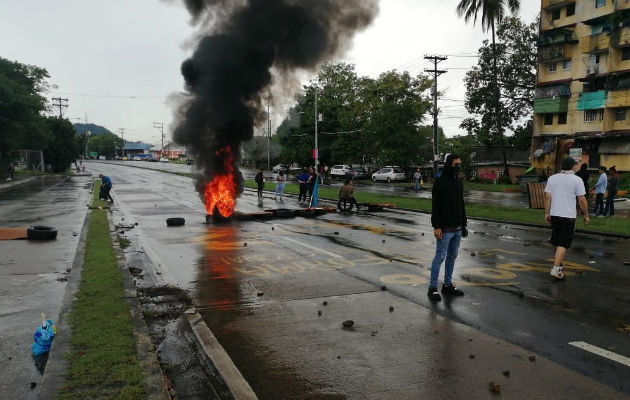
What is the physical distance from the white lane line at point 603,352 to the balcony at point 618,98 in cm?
4051

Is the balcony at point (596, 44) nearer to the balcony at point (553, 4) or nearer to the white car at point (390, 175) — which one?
the balcony at point (553, 4)

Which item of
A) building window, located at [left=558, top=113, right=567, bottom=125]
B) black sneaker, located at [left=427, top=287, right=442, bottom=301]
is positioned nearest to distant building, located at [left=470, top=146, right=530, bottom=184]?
building window, located at [left=558, top=113, right=567, bottom=125]

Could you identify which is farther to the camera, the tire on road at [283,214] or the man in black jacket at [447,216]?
the tire on road at [283,214]

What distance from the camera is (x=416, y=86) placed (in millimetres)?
49812

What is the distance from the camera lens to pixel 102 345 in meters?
4.43

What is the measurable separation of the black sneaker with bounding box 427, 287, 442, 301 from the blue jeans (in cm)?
6

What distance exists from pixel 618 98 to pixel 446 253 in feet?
130

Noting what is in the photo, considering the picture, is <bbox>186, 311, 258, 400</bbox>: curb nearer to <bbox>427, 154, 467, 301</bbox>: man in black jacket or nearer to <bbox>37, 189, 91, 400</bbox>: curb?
<bbox>37, 189, 91, 400</bbox>: curb

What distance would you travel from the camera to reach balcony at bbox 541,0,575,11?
42362mm

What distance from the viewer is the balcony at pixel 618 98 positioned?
123 feet

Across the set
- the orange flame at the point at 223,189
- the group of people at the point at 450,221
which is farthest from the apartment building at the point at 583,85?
the group of people at the point at 450,221

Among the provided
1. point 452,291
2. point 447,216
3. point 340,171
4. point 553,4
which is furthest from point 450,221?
point 340,171

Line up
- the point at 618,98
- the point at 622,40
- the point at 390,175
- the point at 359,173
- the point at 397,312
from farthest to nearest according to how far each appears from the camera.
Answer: the point at 359,173
the point at 390,175
the point at 618,98
the point at 622,40
the point at 397,312

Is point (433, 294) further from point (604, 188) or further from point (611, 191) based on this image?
point (611, 191)
